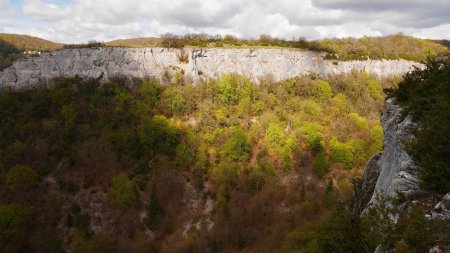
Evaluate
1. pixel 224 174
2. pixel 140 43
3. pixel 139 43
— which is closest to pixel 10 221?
pixel 224 174

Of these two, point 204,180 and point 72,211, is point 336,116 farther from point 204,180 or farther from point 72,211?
→ point 72,211

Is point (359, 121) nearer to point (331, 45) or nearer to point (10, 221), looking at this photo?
point (331, 45)

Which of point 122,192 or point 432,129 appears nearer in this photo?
point 432,129

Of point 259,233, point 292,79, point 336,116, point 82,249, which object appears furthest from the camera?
point 292,79

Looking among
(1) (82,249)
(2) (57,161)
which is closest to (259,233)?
(1) (82,249)

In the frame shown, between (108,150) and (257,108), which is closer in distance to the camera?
(108,150)

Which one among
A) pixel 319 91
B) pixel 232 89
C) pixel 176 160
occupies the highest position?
pixel 232 89
